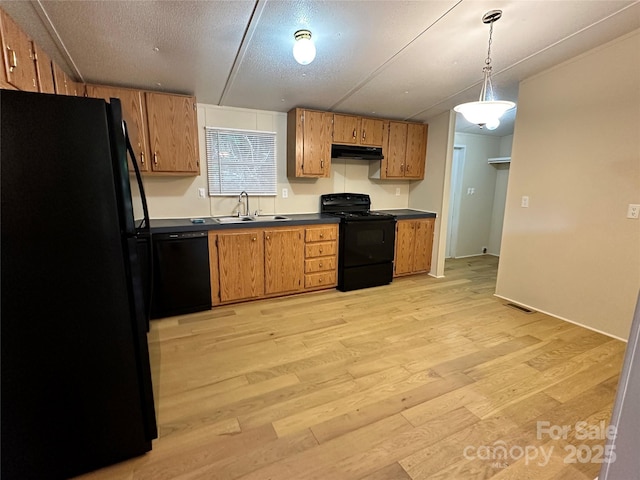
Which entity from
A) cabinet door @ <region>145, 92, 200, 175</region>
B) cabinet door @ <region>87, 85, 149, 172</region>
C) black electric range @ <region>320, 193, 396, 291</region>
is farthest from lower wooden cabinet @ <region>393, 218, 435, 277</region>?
cabinet door @ <region>87, 85, 149, 172</region>

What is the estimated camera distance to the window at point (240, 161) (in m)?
3.45

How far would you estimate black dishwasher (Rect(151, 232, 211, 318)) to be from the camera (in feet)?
9.18

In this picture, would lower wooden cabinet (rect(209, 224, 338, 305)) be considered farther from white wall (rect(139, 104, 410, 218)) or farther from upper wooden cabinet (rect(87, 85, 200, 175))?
upper wooden cabinet (rect(87, 85, 200, 175))

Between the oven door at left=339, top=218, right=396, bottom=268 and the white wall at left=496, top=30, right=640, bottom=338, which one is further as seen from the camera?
the oven door at left=339, top=218, right=396, bottom=268

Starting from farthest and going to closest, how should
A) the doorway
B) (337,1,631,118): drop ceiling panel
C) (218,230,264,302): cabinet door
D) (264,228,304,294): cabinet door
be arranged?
the doorway, (264,228,304,294): cabinet door, (218,230,264,302): cabinet door, (337,1,631,118): drop ceiling panel

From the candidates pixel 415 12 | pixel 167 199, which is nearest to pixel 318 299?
pixel 167 199

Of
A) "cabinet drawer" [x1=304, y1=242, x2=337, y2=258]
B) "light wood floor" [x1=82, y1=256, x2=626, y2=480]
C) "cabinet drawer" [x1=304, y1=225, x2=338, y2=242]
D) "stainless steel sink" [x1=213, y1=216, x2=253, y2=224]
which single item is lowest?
"light wood floor" [x1=82, y1=256, x2=626, y2=480]

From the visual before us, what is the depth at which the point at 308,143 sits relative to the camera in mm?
3605

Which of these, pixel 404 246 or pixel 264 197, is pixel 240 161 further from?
pixel 404 246

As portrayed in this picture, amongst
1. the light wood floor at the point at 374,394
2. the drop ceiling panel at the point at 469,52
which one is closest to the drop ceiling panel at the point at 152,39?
the drop ceiling panel at the point at 469,52

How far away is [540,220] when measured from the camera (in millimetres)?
3092

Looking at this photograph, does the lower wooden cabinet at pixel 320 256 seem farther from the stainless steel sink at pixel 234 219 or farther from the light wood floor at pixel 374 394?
the stainless steel sink at pixel 234 219

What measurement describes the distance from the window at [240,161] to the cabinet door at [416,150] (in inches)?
76.6

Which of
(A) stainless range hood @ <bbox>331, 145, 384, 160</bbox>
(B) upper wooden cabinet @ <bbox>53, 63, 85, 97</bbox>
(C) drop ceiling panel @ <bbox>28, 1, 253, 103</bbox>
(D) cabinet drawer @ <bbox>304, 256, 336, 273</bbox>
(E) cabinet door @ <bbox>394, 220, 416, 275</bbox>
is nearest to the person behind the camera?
(C) drop ceiling panel @ <bbox>28, 1, 253, 103</bbox>
